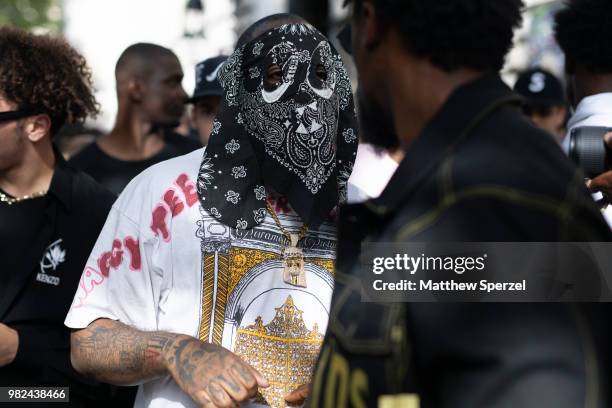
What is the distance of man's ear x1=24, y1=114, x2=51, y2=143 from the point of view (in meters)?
4.13

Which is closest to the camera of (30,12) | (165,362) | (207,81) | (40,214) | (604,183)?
(165,362)

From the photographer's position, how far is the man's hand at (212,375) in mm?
2564

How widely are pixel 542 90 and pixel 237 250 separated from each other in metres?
5.17

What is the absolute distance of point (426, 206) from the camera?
169cm

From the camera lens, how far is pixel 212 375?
2582 millimetres

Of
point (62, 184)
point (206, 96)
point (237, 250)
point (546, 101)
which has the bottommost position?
point (237, 250)

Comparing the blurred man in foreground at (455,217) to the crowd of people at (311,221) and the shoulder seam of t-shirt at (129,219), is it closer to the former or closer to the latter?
Answer: the crowd of people at (311,221)

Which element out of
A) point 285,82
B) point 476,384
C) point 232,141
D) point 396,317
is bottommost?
point 476,384

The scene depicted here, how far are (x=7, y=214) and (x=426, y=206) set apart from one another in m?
2.68

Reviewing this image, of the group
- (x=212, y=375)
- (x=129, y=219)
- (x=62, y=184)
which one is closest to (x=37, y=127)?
(x=62, y=184)

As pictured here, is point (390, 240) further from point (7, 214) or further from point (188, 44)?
point (188, 44)

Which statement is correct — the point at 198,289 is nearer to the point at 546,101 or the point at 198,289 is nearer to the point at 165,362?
the point at 165,362

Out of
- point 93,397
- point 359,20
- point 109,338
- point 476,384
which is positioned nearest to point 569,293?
point 476,384

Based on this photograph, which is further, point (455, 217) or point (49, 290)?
point (49, 290)
